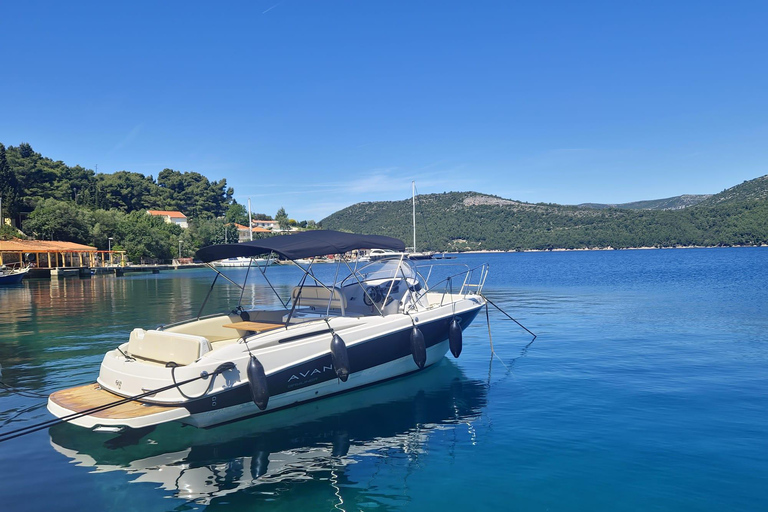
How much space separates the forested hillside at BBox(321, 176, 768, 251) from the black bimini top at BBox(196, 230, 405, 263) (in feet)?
432

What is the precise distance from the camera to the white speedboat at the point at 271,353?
22.7ft

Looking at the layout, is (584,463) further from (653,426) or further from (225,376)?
(225,376)

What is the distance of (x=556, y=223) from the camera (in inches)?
6870

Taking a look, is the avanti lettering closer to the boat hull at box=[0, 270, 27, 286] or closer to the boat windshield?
the boat windshield

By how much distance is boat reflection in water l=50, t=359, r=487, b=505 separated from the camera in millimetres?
6253

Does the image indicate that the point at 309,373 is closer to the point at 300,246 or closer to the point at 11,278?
the point at 300,246

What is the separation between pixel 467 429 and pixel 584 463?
6.20 ft

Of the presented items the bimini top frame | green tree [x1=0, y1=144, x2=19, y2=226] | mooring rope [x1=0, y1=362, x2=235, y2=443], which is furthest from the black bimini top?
green tree [x1=0, y1=144, x2=19, y2=226]

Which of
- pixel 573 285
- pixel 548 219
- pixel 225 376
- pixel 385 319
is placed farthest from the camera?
pixel 548 219

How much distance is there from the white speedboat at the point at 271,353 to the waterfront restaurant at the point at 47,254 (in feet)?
161

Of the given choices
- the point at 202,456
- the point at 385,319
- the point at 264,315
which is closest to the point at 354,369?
the point at 385,319

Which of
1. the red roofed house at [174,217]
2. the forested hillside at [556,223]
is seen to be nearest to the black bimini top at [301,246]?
the red roofed house at [174,217]

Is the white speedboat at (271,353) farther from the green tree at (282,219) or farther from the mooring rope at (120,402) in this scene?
the green tree at (282,219)

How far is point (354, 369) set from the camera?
9.05m
